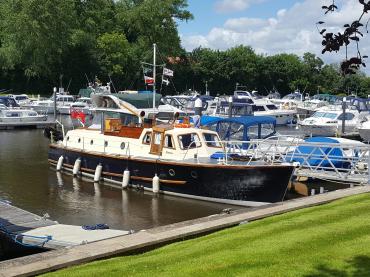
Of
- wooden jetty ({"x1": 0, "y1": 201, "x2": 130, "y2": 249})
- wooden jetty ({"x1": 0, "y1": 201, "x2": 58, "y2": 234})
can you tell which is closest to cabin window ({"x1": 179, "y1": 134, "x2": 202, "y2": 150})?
wooden jetty ({"x1": 0, "y1": 201, "x2": 58, "y2": 234})

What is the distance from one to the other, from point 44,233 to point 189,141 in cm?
962

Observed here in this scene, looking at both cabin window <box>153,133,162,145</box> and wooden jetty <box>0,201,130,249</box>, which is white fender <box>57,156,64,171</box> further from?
wooden jetty <box>0,201,130,249</box>

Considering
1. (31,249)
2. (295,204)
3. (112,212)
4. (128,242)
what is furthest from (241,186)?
(128,242)

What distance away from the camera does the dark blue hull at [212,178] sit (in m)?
18.6

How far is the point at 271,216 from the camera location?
1120 centimetres

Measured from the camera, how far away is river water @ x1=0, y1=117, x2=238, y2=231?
18.1 metres

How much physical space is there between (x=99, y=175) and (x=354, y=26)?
2005cm

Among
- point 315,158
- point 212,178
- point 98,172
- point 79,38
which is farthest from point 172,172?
point 79,38

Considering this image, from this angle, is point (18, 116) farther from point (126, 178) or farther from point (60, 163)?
point (126, 178)

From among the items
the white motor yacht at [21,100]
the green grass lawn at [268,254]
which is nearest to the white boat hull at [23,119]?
the white motor yacht at [21,100]

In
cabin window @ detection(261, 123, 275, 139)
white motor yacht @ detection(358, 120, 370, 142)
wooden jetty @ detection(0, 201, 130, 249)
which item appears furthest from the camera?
white motor yacht @ detection(358, 120, 370, 142)

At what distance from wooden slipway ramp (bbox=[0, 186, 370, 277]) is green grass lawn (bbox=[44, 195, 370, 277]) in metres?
0.32

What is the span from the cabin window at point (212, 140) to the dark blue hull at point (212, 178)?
2.14 metres

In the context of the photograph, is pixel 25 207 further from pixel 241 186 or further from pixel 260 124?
pixel 260 124
